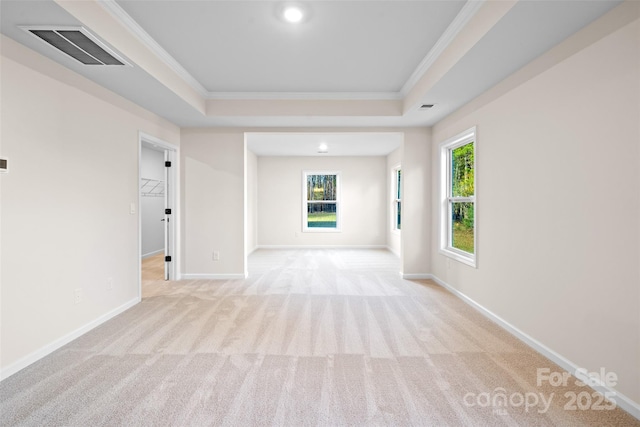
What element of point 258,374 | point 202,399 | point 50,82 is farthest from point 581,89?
point 50,82

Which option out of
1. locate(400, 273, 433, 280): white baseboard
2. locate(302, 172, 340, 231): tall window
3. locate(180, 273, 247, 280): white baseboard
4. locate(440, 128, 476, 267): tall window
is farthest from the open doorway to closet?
locate(440, 128, 476, 267): tall window

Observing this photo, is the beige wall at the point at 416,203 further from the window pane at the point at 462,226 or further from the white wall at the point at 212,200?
the white wall at the point at 212,200

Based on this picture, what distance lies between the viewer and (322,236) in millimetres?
8602

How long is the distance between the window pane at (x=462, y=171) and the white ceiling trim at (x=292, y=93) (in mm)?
1053

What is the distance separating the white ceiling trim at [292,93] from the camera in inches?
96.0

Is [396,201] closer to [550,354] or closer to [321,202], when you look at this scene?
[321,202]

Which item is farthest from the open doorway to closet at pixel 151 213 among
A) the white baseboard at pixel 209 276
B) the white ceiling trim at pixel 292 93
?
the white ceiling trim at pixel 292 93

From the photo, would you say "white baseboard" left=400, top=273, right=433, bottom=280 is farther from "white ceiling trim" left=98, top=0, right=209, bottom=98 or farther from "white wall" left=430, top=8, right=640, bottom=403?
"white ceiling trim" left=98, top=0, right=209, bottom=98

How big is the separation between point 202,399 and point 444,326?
2.21m

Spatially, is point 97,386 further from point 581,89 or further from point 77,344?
point 581,89

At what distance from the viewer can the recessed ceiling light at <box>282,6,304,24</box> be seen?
2.45 metres

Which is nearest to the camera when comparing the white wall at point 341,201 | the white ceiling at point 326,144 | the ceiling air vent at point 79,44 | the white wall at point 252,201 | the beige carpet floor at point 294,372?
the beige carpet floor at point 294,372

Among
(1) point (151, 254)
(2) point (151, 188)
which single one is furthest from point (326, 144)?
(1) point (151, 254)

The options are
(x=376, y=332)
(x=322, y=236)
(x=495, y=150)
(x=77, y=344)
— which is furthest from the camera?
(x=322, y=236)
